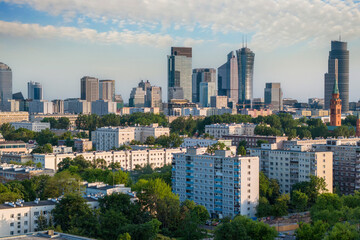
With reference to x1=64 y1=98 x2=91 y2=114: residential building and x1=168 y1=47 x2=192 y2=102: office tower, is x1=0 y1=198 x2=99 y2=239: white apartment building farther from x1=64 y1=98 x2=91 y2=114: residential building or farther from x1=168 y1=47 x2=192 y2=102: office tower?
x1=168 y1=47 x2=192 y2=102: office tower

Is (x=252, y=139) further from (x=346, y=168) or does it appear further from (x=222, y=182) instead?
(x=222, y=182)

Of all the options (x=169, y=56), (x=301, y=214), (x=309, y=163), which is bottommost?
(x=301, y=214)

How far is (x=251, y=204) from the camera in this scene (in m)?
42.9

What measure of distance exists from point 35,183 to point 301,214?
19.3 m

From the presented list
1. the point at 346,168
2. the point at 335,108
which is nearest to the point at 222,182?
the point at 346,168

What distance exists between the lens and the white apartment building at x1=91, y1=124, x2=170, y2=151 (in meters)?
85.4

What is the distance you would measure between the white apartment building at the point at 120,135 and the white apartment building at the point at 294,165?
121ft

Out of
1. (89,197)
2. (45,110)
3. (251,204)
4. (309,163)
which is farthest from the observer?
(45,110)

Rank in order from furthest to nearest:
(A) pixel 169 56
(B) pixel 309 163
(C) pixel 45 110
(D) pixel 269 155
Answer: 1. (A) pixel 169 56
2. (C) pixel 45 110
3. (D) pixel 269 155
4. (B) pixel 309 163

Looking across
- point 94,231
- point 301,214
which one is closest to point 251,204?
point 301,214

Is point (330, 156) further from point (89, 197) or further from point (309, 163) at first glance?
point (89, 197)

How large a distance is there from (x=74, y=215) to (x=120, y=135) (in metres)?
51.7

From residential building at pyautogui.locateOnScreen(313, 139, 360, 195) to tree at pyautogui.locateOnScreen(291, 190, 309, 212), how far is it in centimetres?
675

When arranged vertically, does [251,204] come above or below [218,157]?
below
